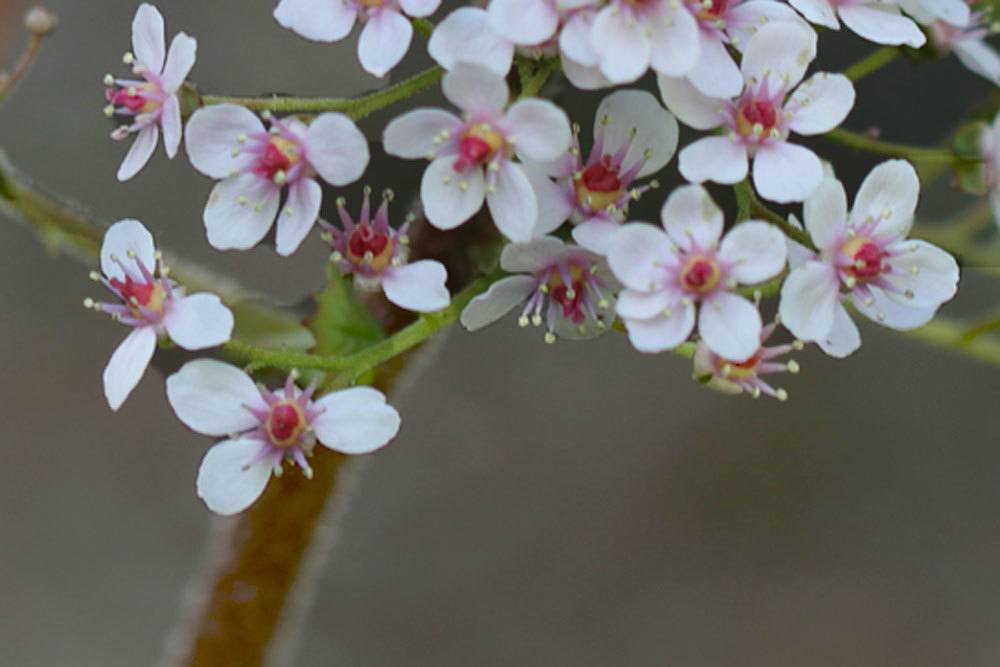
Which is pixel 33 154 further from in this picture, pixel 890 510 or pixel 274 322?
pixel 890 510

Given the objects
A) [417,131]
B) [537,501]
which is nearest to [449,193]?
[417,131]

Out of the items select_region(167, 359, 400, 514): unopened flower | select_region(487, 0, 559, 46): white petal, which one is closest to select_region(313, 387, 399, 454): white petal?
select_region(167, 359, 400, 514): unopened flower

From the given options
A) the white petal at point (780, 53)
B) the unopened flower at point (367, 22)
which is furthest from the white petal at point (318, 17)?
the white petal at point (780, 53)

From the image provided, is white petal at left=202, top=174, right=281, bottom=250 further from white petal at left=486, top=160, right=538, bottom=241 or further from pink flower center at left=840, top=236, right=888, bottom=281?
pink flower center at left=840, top=236, right=888, bottom=281

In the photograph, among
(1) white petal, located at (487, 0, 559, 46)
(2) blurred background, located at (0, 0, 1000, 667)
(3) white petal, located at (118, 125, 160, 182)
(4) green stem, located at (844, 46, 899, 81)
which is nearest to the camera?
(1) white petal, located at (487, 0, 559, 46)

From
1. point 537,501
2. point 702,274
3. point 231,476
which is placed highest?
point 702,274

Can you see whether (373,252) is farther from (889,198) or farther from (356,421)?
(889,198)
